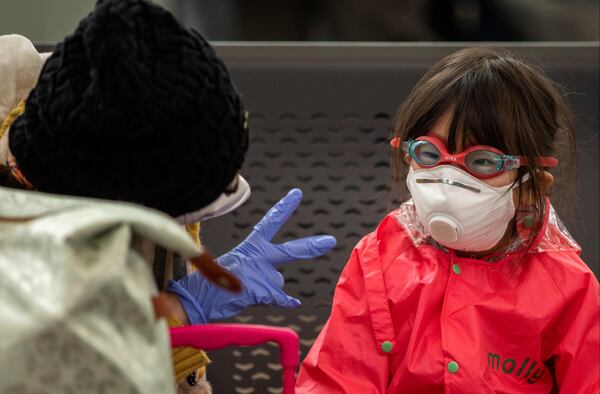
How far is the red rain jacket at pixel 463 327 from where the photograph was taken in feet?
5.09

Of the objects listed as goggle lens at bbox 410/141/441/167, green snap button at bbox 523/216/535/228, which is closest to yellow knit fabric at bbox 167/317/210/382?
goggle lens at bbox 410/141/441/167

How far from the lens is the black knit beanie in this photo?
101 cm

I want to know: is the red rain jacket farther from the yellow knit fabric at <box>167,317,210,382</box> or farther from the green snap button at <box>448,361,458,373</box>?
the yellow knit fabric at <box>167,317,210,382</box>

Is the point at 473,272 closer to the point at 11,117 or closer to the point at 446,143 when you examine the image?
the point at 446,143

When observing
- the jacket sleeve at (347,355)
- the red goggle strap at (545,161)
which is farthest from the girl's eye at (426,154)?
the jacket sleeve at (347,355)

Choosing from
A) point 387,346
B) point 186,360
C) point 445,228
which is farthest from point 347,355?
point 186,360

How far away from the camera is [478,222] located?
4.89 ft

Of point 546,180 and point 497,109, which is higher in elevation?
point 497,109

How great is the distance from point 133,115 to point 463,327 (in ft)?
2.53

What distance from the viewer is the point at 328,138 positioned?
2111 millimetres

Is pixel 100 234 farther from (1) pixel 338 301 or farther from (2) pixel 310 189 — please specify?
(2) pixel 310 189

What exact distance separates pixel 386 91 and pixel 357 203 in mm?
256

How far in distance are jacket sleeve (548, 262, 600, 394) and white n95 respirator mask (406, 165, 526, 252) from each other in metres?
0.17

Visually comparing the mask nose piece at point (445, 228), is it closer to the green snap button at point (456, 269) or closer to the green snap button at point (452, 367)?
the green snap button at point (456, 269)
